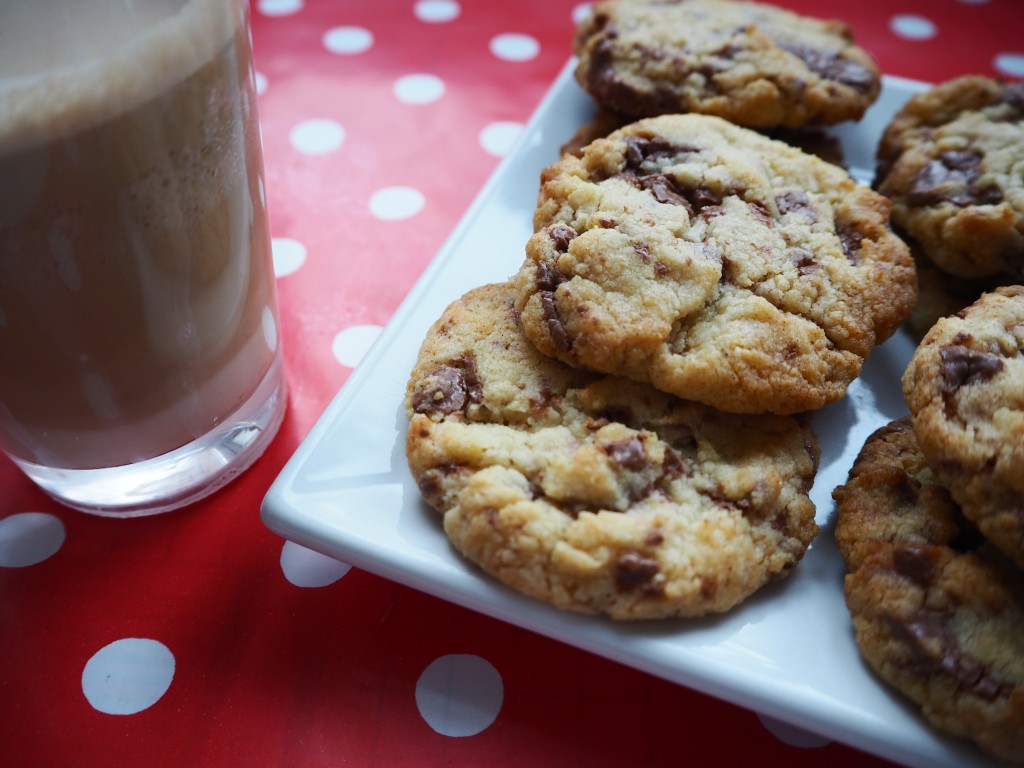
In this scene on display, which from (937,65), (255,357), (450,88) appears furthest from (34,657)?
(937,65)

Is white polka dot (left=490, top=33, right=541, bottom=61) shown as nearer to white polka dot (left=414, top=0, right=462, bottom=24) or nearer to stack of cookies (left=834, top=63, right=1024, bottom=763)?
white polka dot (left=414, top=0, right=462, bottom=24)

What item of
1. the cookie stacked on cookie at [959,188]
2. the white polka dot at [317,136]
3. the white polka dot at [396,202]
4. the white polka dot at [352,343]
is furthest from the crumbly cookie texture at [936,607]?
the white polka dot at [317,136]

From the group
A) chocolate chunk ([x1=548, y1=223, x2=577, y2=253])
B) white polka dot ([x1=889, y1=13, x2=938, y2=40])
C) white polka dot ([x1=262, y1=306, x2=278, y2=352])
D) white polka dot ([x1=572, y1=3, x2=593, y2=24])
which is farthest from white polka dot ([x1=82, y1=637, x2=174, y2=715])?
white polka dot ([x1=889, y1=13, x2=938, y2=40])

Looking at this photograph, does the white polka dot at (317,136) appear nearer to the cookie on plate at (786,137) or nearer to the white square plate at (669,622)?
the cookie on plate at (786,137)

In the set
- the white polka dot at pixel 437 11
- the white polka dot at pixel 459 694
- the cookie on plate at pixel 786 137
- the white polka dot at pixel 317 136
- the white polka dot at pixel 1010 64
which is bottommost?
the white polka dot at pixel 459 694

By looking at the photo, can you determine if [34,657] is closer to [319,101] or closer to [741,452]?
[741,452]

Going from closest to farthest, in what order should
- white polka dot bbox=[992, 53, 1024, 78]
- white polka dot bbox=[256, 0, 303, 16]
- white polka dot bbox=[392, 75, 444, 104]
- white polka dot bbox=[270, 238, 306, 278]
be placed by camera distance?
1. white polka dot bbox=[270, 238, 306, 278]
2. white polka dot bbox=[392, 75, 444, 104]
3. white polka dot bbox=[992, 53, 1024, 78]
4. white polka dot bbox=[256, 0, 303, 16]

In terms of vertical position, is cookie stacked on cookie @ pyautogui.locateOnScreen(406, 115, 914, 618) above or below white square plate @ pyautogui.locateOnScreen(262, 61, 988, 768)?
above

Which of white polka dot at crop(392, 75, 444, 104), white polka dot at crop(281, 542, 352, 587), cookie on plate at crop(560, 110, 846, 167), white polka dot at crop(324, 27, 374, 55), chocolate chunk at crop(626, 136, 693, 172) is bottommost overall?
white polka dot at crop(281, 542, 352, 587)
